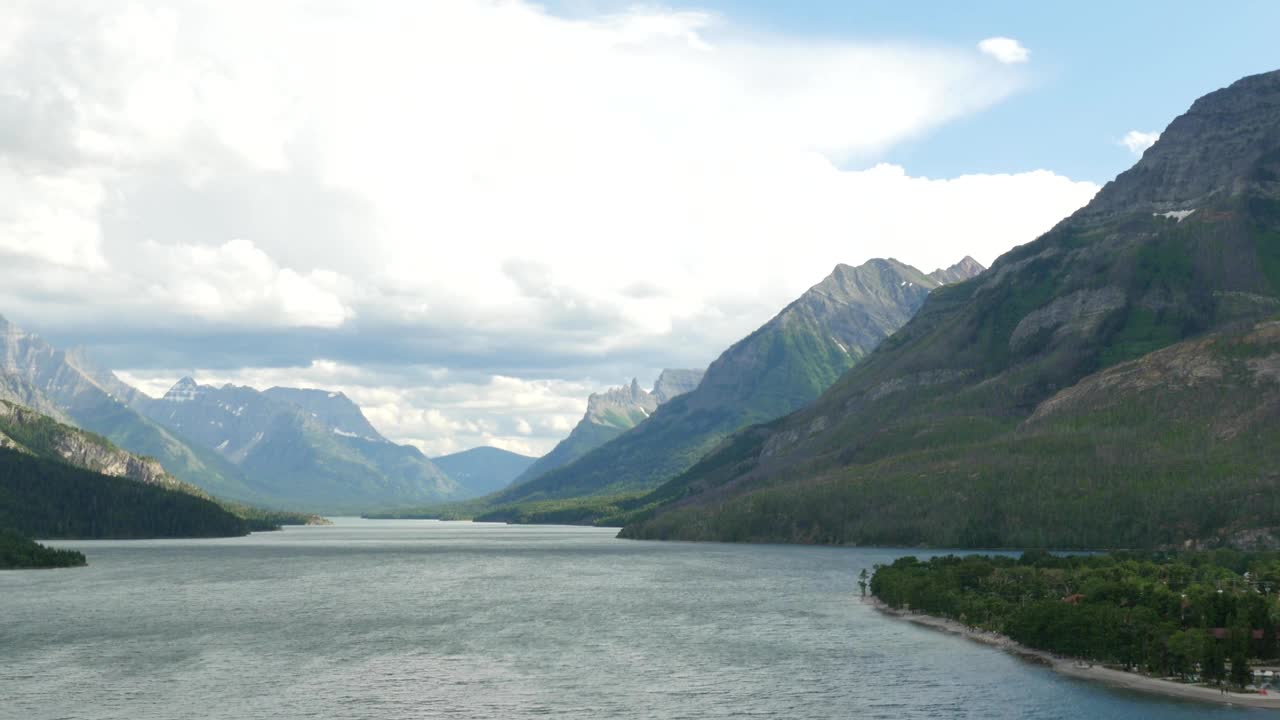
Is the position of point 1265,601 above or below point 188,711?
above

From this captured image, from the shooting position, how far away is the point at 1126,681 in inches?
6407

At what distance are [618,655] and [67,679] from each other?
268 ft

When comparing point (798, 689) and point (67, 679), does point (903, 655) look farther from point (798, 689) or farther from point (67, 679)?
point (67, 679)

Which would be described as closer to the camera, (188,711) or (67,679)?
(188,711)

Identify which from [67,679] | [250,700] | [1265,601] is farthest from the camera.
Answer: [1265,601]

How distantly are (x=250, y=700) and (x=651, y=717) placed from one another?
174 ft

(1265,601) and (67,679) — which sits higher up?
(1265,601)

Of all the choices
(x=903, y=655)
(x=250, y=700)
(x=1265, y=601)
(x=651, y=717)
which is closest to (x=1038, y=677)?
(x=903, y=655)

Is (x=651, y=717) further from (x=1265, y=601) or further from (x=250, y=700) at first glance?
(x=1265, y=601)

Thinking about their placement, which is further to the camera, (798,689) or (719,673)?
(719,673)

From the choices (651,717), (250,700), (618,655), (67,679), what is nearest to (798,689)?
(651,717)

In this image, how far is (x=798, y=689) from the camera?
161375 millimetres

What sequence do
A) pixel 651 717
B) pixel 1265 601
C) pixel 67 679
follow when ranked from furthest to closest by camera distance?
pixel 1265 601, pixel 67 679, pixel 651 717

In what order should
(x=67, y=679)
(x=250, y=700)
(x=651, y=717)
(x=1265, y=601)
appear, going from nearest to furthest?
(x=651, y=717)
(x=250, y=700)
(x=67, y=679)
(x=1265, y=601)
